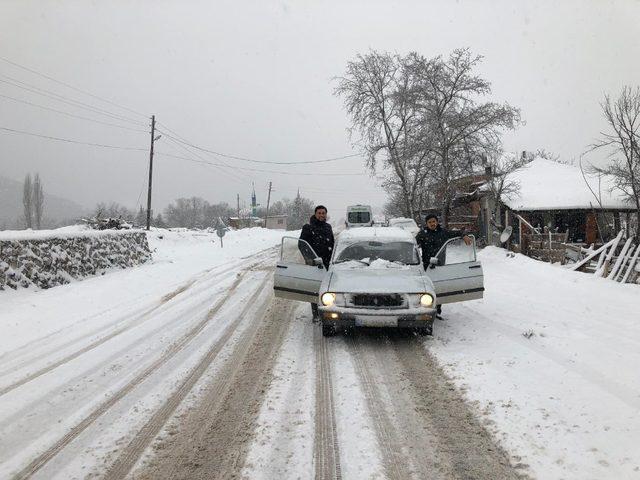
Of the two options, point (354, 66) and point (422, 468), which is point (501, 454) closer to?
point (422, 468)

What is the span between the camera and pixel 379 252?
7328mm

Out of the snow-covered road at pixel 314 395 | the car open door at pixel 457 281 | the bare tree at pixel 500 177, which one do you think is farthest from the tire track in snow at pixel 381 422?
the bare tree at pixel 500 177

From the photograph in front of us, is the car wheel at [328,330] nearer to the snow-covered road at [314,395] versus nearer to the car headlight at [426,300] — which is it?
the snow-covered road at [314,395]

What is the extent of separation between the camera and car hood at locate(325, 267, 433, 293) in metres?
5.98

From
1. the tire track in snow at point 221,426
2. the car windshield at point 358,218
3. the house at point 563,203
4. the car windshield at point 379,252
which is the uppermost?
the house at point 563,203

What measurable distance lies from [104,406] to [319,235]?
4.64 meters

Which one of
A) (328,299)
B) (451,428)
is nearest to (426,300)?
(328,299)

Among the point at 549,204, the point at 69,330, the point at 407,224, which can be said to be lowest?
the point at 69,330

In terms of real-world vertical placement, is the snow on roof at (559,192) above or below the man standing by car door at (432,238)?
above

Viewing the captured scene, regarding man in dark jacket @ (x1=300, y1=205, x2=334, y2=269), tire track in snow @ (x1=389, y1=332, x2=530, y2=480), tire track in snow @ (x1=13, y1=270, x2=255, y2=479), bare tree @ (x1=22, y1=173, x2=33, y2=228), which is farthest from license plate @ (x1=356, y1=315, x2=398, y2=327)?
bare tree @ (x1=22, y1=173, x2=33, y2=228)

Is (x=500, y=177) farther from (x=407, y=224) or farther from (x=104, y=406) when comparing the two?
(x=104, y=406)

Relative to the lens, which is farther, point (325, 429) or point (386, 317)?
point (386, 317)

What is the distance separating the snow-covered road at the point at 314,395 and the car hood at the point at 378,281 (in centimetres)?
79

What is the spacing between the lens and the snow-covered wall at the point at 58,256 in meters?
9.34
